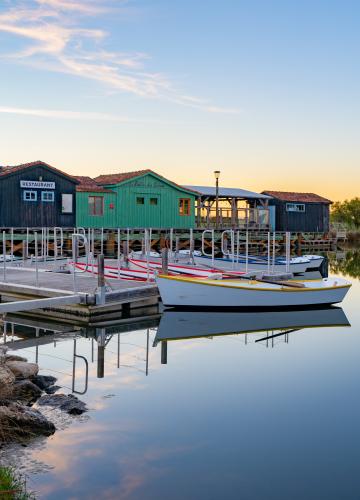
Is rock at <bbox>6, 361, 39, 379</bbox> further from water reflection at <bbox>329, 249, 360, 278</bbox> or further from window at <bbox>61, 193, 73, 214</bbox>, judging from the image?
window at <bbox>61, 193, 73, 214</bbox>

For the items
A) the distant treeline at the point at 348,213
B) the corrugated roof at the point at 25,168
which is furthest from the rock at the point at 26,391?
the distant treeline at the point at 348,213

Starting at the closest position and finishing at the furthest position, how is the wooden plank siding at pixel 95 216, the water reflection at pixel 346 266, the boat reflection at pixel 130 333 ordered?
1. the boat reflection at pixel 130 333
2. the water reflection at pixel 346 266
3. the wooden plank siding at pixel 95 216

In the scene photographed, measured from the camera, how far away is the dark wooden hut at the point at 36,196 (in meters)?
39.2

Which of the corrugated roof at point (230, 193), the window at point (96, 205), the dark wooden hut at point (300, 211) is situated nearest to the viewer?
the window at point (96, 205)

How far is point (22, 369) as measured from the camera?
452 inches

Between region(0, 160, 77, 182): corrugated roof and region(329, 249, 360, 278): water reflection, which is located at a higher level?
region(0, 160, 77, 182): corrugated roof

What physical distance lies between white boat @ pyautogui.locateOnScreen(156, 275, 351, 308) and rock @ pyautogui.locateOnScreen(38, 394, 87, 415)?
8.71m

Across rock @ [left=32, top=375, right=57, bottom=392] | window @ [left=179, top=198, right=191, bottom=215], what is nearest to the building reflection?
rock @ [left=32, top=375, right=57, bottom=392]

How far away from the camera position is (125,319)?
60.7 ft

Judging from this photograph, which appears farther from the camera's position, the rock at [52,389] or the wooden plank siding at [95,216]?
the wooden plank siding at [95,216]

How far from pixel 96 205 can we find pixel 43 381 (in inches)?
1309

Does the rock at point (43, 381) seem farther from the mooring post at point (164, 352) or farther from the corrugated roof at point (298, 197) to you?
the corrugated roof at point (298, 197)

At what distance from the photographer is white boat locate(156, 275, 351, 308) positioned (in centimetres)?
1914

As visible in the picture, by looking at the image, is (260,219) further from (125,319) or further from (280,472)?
(280,472)
